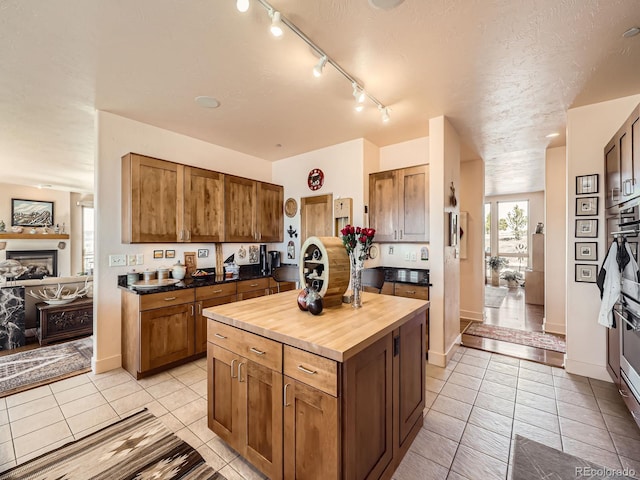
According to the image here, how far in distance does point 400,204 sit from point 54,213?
8.23 m

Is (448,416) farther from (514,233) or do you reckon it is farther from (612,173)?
(514,233)

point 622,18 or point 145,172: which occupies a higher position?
point 622,18

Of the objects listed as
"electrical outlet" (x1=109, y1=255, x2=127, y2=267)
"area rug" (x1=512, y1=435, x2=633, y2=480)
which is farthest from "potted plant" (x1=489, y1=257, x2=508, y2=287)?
"electrical outlet" (x1=109, y1=255, x2=127, y2=267)

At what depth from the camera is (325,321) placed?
1.61m

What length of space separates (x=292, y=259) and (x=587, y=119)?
403 cm

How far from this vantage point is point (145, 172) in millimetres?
3076

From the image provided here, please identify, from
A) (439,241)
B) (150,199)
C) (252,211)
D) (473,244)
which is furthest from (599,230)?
(150,199)

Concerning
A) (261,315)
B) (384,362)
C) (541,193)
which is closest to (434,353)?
(384,362)

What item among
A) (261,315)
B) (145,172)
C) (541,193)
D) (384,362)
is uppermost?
(541,193)

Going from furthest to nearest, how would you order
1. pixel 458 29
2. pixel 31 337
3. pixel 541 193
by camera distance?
pixel 541 193
pixel 31 337
pixel 458 29

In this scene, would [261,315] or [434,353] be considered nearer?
[261,315]

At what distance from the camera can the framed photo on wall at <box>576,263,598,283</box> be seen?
2848 millimetres

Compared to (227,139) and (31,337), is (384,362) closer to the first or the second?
(227,139)

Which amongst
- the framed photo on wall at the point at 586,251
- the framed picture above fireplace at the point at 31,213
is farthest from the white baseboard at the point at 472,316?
the framed picture above fireplace at the point at 31,213
